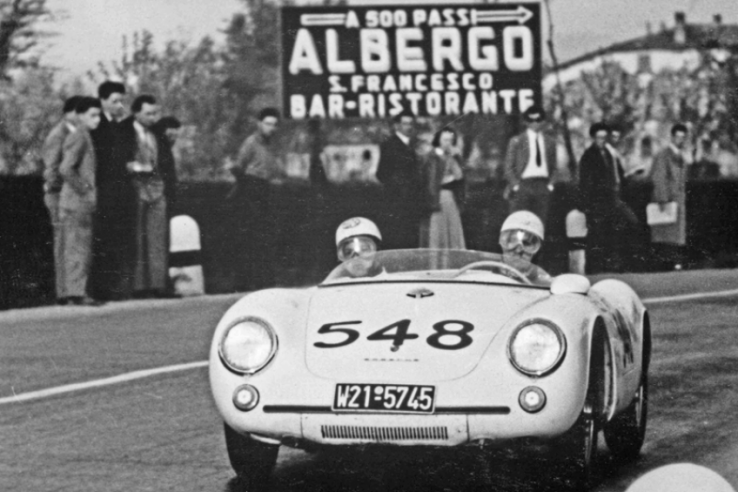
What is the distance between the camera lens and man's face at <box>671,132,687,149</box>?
1539 centimetres

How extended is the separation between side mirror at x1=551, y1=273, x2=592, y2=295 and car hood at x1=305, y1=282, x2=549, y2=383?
58 millimetres

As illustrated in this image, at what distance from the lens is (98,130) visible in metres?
12.5

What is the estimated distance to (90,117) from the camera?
40.5 ft

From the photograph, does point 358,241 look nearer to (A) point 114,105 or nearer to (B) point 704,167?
(A) point 114,105

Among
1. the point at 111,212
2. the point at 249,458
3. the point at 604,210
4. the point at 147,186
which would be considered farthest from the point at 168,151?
the point at 249,458

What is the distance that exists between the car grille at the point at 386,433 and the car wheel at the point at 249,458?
488 millimetres

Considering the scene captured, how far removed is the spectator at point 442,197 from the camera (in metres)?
13.7

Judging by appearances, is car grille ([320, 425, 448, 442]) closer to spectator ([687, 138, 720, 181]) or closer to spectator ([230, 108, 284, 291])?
spectator ([230, 108, 284, 291])

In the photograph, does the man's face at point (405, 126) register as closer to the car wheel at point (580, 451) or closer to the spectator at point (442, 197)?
the spectator at point (442, 197)

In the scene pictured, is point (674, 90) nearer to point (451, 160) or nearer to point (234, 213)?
point (451, 160)

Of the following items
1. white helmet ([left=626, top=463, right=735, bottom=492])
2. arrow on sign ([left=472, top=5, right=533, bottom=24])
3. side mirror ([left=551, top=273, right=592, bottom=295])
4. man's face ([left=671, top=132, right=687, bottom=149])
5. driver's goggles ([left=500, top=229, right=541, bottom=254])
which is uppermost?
arrow on sign ([left=472, top=5, right=533, bottom=24])

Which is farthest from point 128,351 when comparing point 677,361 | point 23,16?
point 23,16

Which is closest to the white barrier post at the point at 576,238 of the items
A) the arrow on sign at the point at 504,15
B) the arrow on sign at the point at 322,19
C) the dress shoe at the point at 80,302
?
the arrow on sign at the point at 504,15

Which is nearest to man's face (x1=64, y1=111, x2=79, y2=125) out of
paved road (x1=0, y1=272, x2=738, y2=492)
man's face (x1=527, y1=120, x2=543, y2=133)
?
paved road (x1=0, y1=272, x2=738, y2=492)
